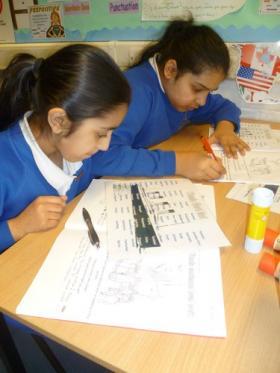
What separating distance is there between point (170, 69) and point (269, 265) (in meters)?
0.73

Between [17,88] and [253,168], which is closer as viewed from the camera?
[17,88]

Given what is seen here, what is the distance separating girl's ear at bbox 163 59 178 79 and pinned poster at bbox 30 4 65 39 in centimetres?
83

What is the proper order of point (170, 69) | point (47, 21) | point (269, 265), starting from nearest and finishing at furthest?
point (269, 265) → point (170, 69) → point (47, 21)

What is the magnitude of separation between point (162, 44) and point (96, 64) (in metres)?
0.55

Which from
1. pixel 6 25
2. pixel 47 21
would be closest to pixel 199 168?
pixel 47 21

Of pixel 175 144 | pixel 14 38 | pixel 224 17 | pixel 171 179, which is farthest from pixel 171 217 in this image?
pixel 14 38

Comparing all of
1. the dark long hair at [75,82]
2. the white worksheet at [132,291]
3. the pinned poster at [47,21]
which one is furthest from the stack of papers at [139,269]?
the pinned poster at [47,21]

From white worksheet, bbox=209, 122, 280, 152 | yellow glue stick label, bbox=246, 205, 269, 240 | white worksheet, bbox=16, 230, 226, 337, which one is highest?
yellow glue stick label, bbox=246, 205, 269, 240

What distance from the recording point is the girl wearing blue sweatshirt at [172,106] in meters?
0.92

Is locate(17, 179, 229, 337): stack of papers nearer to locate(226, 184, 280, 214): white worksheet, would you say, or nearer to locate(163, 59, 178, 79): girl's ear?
locate(226, 184, 280, 214): white worksheet

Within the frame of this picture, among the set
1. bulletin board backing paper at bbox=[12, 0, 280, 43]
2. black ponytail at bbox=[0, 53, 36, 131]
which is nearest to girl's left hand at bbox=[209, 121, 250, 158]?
bulletin board backing paper at bbox=[12, 0, 280, 43]

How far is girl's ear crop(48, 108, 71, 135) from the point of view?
0.69 m

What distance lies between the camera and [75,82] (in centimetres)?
68

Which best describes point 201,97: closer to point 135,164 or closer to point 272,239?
point 135,164
